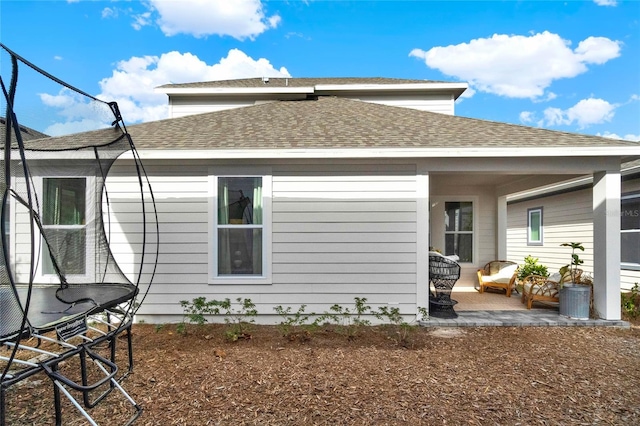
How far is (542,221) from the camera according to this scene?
394 inches

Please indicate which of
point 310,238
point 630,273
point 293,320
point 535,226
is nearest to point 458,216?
point 630,273

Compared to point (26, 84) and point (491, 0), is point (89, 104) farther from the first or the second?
point (491, 0)

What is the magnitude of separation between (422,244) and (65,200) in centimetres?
438

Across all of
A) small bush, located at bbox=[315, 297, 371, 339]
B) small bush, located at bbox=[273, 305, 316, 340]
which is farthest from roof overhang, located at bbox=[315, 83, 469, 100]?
small bush, located at bbox=[273, 305, 316, 340]

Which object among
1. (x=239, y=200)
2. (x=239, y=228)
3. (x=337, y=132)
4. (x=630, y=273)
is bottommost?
(x=630, y=273)

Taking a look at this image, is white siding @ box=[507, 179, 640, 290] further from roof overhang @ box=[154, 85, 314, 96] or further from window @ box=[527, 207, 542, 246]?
roof overhang @ box=[154, 85, 314, 96]

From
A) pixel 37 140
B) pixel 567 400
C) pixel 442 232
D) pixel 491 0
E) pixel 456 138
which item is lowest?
pixel 567 400

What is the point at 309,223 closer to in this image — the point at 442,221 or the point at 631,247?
the point at 442,221

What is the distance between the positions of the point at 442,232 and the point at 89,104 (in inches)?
279

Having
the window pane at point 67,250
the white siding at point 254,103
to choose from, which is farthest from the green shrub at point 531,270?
the window pane at point 67,250

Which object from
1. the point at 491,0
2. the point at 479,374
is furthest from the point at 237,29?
the point at 479,374

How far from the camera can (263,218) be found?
5.23m

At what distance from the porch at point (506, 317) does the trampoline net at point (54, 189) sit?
4246mm

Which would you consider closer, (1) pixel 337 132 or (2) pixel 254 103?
(1) pixel 337 132
